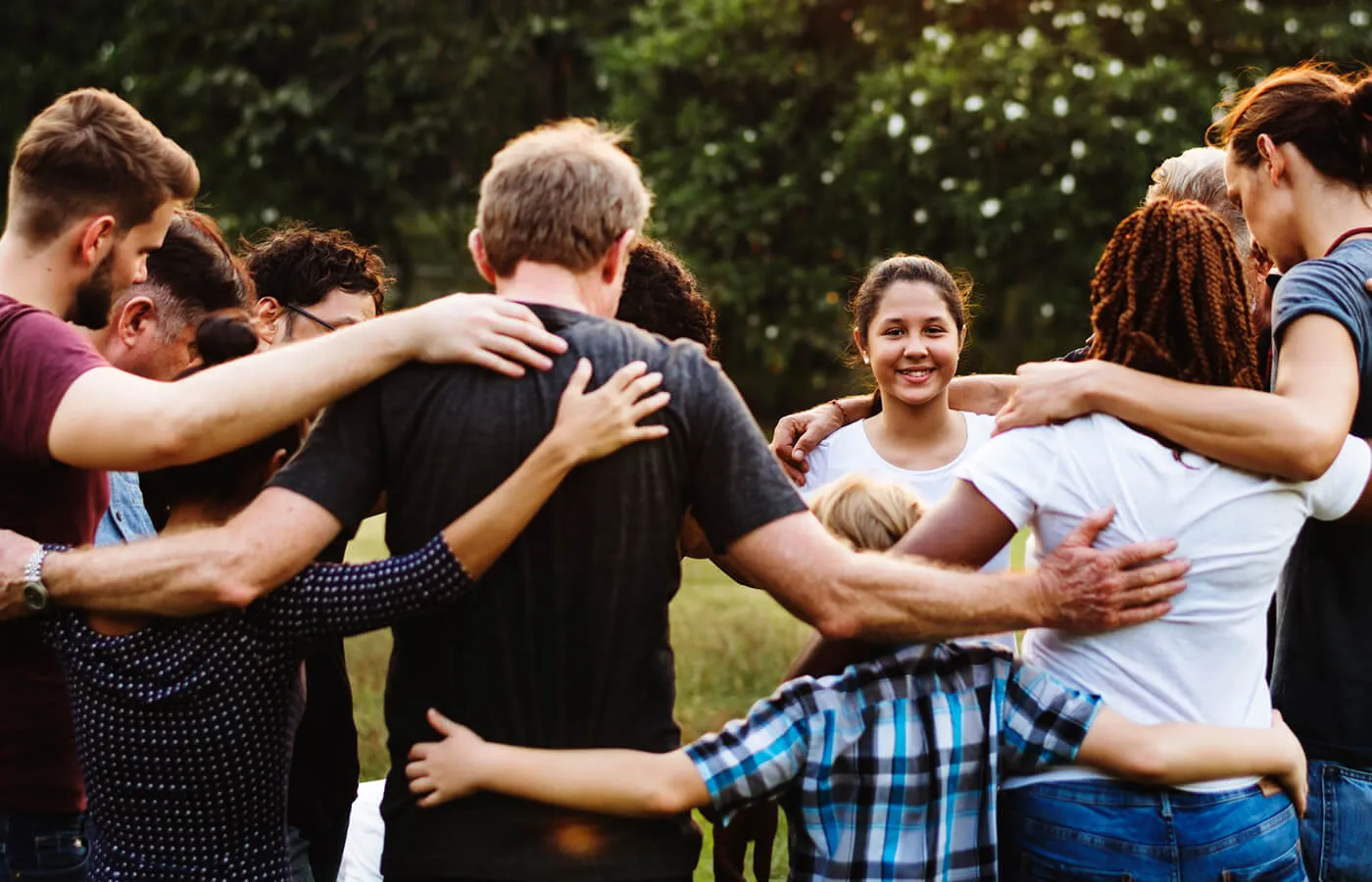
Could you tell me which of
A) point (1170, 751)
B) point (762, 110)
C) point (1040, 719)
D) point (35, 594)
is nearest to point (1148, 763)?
point (1170, 751)

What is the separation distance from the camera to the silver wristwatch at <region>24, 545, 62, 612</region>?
257 centimetres

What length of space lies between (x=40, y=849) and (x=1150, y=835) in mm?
2103

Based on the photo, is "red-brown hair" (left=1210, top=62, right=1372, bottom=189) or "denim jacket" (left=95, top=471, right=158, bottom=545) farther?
"denim jacket" (left=95, top=471, right=158, bottom=545)

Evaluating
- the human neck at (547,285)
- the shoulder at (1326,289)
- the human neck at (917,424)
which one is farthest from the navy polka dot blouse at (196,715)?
the human neck at (917,424)

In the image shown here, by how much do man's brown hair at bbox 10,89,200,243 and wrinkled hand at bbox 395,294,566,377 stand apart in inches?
32.7

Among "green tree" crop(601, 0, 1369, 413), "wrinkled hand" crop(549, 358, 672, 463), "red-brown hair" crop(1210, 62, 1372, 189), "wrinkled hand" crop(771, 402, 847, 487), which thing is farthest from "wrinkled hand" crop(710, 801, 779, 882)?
"green tree" crop(601, 0, 1369, 413)

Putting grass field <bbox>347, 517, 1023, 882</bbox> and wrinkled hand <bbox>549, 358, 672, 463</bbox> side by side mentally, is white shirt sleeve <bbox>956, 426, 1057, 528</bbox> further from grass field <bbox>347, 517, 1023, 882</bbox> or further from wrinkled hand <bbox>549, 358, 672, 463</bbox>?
grass field <bbox>347, 517, 1023, 882</bbox>

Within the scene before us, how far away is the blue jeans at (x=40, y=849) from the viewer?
2.79 metres

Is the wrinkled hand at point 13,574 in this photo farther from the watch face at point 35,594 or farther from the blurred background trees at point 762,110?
the blurred background trees at point 762,110

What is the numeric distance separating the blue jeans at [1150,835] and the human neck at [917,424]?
1980 mm

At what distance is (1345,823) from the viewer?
2.97 meters

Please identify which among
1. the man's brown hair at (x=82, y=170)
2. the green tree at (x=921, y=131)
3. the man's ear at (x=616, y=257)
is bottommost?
the man's ear at (x=616, y=257)

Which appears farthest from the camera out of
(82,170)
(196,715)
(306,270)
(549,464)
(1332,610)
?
(306,270)

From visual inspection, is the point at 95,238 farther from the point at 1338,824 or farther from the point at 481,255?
the point at 1338,824
